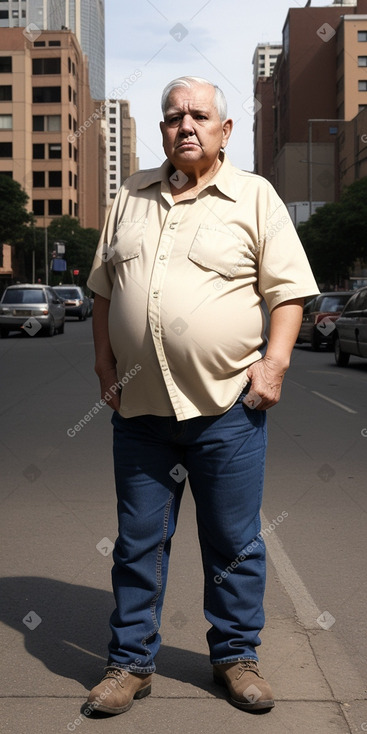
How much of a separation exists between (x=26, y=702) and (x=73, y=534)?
2496 mm

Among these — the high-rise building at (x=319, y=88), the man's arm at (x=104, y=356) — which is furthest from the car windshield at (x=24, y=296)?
the high-rise building at (x=319, y=88)

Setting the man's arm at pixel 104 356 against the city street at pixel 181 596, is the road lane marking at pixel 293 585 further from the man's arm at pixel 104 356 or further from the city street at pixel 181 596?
the man's arm at pixel 104 356

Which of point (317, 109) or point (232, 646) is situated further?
point (317, 109)

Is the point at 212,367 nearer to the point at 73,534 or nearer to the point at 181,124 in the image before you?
the point at 181,124

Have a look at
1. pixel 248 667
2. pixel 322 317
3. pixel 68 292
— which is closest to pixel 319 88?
pixel 68 292

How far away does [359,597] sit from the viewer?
15.5ft

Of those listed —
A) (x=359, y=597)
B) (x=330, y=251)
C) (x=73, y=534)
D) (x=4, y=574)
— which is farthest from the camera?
(x=330, y=251)

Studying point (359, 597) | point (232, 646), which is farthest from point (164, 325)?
point (359, 597)

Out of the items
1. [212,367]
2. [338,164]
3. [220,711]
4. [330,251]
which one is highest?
[338,164]

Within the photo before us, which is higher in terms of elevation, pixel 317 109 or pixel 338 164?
pixel 317 109

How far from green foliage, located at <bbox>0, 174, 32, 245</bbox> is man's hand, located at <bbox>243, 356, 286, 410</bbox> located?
6955cm

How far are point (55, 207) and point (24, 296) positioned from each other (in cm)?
8915

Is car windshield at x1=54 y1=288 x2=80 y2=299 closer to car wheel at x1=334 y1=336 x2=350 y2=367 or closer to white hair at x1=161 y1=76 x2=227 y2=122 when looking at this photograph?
car wheel at x1=334 y1=336 x2=350 y2=367

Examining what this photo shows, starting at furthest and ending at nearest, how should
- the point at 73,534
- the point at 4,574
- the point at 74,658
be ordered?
the point at 73,534
the point at 4,574
the point at 74,658
